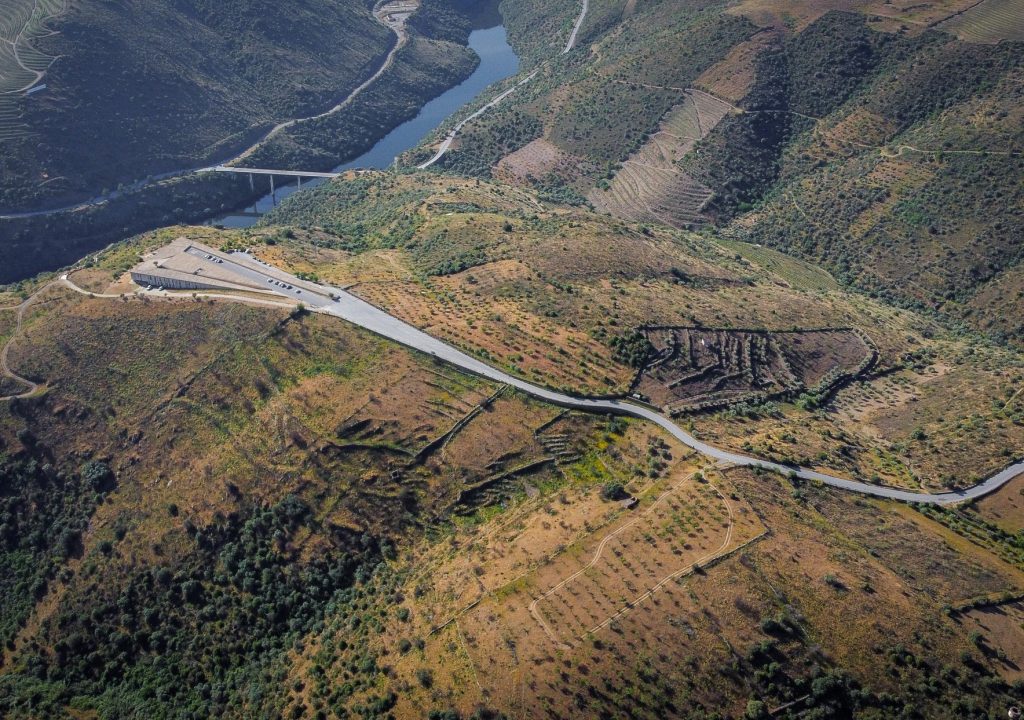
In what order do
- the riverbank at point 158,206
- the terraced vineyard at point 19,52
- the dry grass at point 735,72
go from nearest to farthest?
the riverbank at point 158,206
the terraced vineyard at point 19,52
the dry grass at point 735,72

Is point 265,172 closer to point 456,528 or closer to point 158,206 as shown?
point 158,206

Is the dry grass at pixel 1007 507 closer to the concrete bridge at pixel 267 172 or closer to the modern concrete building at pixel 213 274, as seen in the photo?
the modern concrete building at pixel 213 274

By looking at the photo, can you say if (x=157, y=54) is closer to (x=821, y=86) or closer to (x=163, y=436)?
(x=163, y=436)

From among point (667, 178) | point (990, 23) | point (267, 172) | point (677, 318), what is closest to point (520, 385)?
point (677, 318)

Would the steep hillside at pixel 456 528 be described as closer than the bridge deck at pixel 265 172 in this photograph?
Yes

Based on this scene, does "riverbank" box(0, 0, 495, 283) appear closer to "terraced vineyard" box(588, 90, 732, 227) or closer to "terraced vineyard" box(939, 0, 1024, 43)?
"terraced vineyard" box(588, 90, 732, 227)

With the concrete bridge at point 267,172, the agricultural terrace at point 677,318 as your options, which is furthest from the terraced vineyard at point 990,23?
the concrete bridge at point 267,172

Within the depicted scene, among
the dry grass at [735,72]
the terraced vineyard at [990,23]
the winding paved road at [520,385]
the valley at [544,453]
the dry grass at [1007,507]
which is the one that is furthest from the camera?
the dry grass at [735,72]
